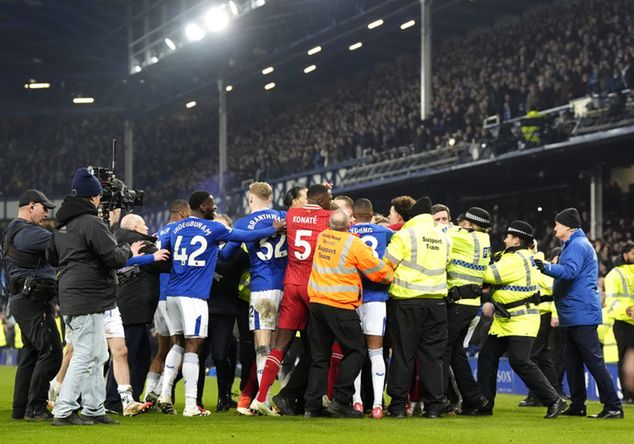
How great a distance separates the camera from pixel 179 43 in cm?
3950

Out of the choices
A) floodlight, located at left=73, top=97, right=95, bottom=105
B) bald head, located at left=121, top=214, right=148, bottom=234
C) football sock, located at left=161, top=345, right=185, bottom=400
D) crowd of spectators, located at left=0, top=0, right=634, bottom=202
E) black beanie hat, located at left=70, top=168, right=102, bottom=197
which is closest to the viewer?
black beanie hat, located at left=70, top=168, right=102, bottom=197

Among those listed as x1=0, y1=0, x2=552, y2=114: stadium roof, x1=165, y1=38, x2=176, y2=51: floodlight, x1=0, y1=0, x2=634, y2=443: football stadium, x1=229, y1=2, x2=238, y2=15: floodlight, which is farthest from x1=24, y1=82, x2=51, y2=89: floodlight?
x1=0, y1=0, x2=634, y2=443: football stadium

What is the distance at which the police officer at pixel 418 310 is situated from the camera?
1155 cm

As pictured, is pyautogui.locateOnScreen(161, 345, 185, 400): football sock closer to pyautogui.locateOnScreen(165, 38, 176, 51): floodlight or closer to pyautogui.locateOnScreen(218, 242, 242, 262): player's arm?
pyautogui.locateOnScreen(218, 242, 242, 262): player's arm

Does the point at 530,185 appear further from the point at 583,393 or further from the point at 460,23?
the point at 583,393

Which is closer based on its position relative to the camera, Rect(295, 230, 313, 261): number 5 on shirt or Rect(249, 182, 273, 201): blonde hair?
Rect(295, 230, 313, 261): number 5 on shirt

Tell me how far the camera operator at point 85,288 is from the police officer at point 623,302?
279 inches

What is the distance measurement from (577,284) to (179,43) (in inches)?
1127

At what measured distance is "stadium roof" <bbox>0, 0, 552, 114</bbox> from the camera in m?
36.5

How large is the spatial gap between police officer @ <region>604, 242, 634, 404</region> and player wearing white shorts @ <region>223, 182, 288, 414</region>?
516 cm

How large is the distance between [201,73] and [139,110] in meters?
4.65

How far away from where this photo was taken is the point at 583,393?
12.6 m

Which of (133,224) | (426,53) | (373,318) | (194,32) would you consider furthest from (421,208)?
(194,32)

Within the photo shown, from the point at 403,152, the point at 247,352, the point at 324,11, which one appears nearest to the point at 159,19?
the point at 324,11
